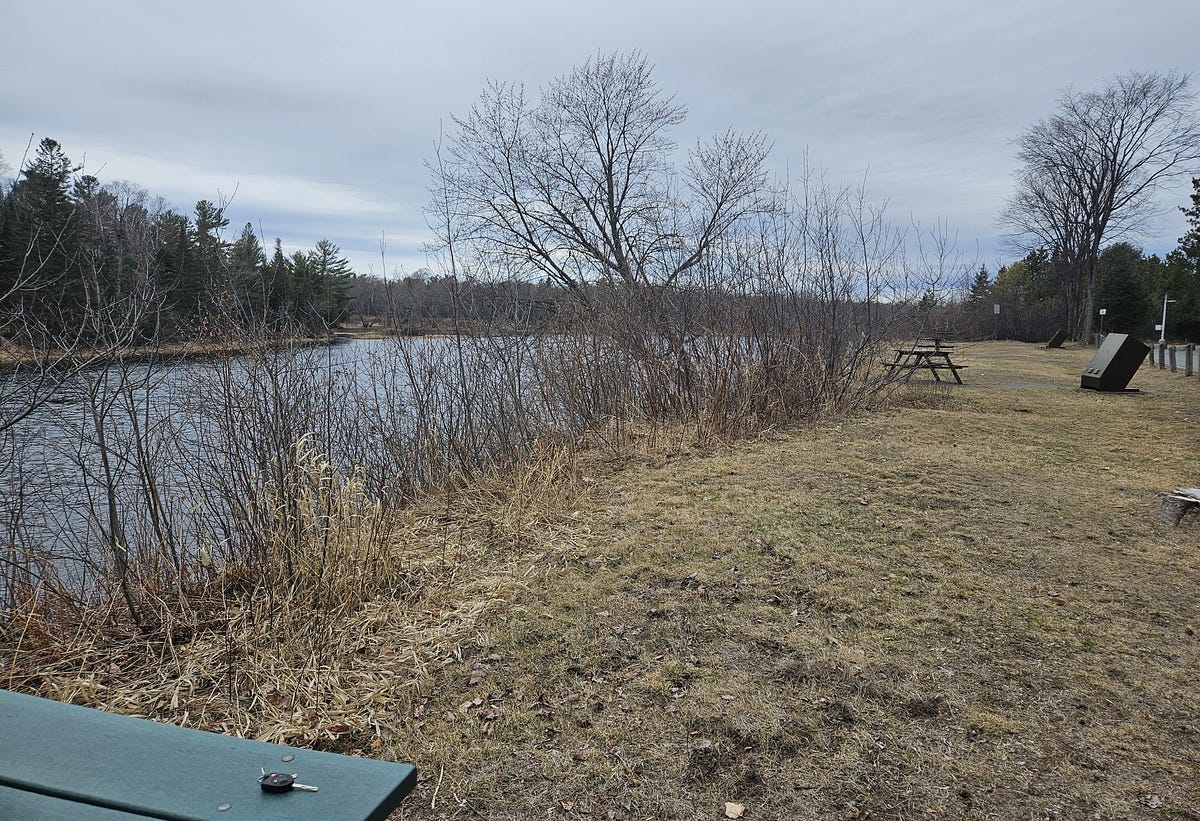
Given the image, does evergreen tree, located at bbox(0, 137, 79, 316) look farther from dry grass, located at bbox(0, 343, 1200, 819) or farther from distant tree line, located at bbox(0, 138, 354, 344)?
dry grass, located at bbox(0, 343, 1200, 819)

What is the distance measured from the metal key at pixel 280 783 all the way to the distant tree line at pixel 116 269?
9.66 feet

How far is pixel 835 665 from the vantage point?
2938 mm

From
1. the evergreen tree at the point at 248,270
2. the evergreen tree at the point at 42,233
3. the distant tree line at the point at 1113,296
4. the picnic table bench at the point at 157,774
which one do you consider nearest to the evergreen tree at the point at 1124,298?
the distant tree line at the point at 1113,296

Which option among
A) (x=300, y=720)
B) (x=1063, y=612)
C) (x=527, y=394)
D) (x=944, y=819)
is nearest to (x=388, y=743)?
(x=300, y=720)

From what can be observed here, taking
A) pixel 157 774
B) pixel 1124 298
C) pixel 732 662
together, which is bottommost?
pixel 732 662

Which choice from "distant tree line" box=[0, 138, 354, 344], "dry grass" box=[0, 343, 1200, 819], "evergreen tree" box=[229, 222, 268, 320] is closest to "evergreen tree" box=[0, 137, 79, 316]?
"distant tree line" box=[0, 138, 354, 344]

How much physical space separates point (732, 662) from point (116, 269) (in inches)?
170

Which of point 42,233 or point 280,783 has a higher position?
point 42,233

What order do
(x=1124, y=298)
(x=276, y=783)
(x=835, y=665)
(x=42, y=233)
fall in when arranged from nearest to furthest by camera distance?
1. (x=276, y=783)
2. (x=835, y=665)
3. (x=42, y=233)
4. (x=1124, y=298)

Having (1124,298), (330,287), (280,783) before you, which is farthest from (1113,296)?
(280,783)

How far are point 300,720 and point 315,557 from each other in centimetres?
95

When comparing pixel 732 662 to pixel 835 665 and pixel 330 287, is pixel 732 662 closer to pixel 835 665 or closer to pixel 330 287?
pixel 835 665

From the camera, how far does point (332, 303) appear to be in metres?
6.77

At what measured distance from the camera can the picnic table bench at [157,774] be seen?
Answer: 3.16ft
